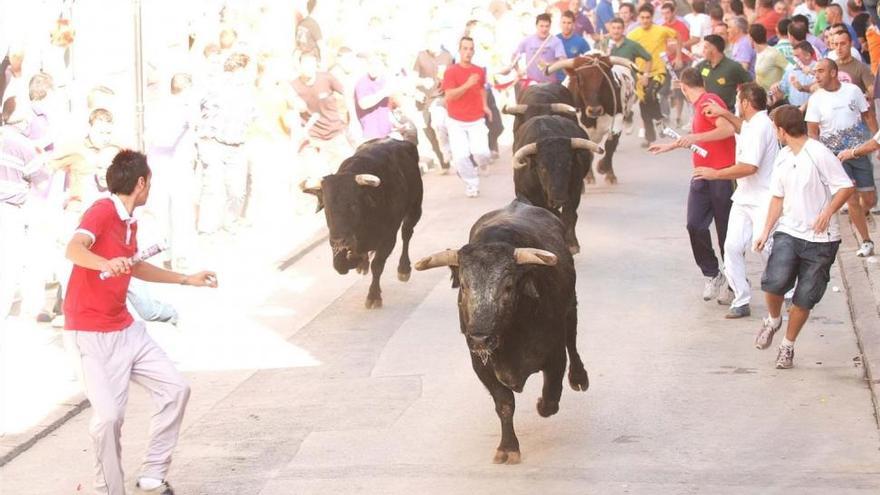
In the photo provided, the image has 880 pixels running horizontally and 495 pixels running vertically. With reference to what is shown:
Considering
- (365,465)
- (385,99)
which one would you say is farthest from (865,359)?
(385,99)

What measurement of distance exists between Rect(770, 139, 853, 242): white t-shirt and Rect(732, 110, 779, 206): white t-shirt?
1.45m

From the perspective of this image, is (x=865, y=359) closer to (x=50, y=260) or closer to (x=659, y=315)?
(x=659, y=315)

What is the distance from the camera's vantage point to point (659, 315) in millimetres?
14352

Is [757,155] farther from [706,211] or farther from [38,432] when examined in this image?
[38,432]

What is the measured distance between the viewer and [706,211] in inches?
570

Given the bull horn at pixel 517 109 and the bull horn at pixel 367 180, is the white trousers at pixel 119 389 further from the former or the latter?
the bull horn at pixel 517 109

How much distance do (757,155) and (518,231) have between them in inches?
144

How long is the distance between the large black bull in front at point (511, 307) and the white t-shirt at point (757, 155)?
310 centimetres

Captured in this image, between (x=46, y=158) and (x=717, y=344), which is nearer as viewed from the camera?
(x=717, y=344)

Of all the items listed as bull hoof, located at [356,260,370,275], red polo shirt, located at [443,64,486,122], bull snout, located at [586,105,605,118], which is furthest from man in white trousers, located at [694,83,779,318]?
red polo shirt, located at [443,64,486,122]

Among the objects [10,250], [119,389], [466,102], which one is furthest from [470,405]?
[466,102]

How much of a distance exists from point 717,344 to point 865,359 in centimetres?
128

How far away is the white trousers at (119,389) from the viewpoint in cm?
893

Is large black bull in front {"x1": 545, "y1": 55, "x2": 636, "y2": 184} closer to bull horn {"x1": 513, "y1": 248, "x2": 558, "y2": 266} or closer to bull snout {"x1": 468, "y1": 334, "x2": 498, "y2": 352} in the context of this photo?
bull horn {"x1": 513, "y1": 248, "x2": 558, "y2": 266}
